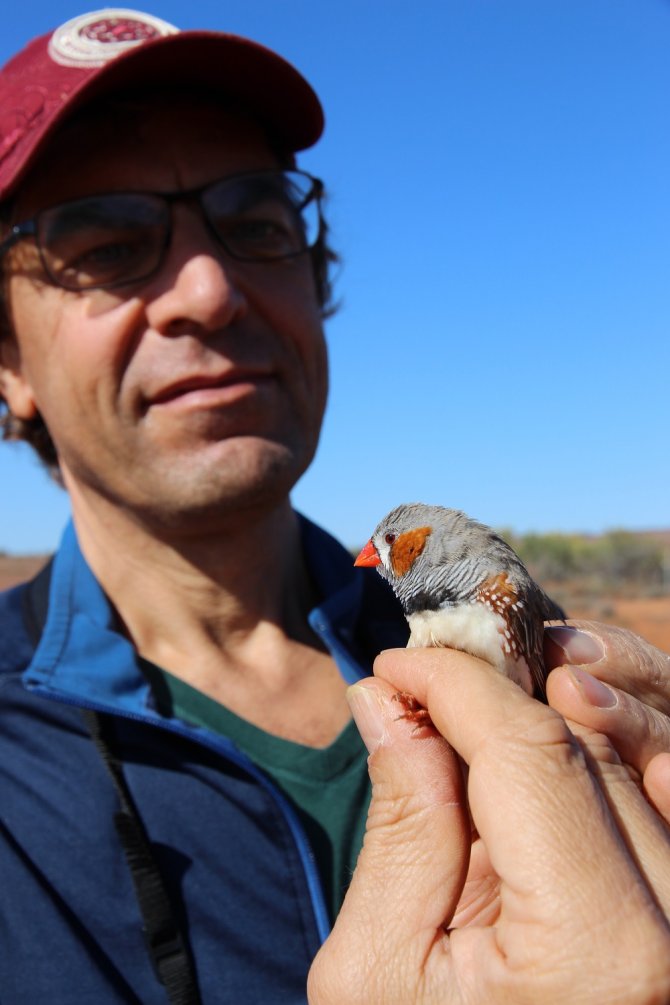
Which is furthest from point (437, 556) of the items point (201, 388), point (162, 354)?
point (162, 354)

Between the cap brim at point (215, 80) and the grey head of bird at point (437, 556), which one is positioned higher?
the cap brim at point (215, 80)

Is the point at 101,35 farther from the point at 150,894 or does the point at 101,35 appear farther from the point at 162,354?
the point at 150,894

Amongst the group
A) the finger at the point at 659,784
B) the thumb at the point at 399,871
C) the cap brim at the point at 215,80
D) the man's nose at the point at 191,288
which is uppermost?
the cap brim at the point at 215,80

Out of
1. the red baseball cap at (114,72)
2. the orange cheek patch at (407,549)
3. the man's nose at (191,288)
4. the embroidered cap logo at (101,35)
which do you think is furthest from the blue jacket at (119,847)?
the embroidered cap logo at (101,35)

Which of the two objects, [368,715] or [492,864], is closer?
[492,864]

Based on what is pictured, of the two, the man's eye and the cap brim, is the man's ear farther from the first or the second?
the cap brim

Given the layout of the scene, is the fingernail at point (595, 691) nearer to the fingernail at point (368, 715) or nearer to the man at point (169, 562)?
the man at point (169, 562)
